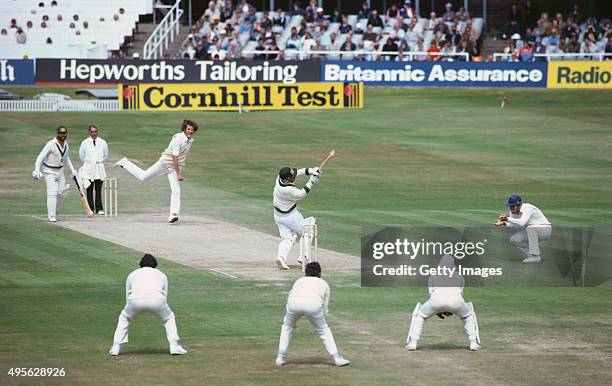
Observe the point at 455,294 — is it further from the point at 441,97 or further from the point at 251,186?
the point at 441,97

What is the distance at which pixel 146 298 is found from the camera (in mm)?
14336

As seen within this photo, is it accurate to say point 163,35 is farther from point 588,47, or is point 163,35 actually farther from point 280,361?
point 280,361

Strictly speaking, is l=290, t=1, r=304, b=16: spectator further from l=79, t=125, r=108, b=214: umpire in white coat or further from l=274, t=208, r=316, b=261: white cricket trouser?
l=274, t=208, r=316, b=261: white cricket trouser

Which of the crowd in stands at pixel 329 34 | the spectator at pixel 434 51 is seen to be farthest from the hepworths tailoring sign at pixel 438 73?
the crowd in stands at pixel 329 34

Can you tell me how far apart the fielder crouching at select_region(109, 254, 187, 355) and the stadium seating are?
47473 mm

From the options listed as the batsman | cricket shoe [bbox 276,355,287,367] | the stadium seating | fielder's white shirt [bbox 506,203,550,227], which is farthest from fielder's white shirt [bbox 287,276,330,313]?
the stadium seating

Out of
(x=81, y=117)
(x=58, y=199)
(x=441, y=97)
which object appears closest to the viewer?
(x=58, y=199)

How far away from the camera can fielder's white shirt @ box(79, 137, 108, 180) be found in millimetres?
27469

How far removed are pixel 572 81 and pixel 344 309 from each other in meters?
39.5

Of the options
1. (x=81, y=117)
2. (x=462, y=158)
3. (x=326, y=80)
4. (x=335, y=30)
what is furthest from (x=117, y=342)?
(x=335, y=30)

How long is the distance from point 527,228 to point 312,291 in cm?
827

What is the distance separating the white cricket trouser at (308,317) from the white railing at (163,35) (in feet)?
149

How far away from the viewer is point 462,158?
4072 centimetres

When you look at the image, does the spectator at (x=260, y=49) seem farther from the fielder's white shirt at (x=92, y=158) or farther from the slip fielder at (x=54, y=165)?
the slip fielder at (x=54, y=165)
